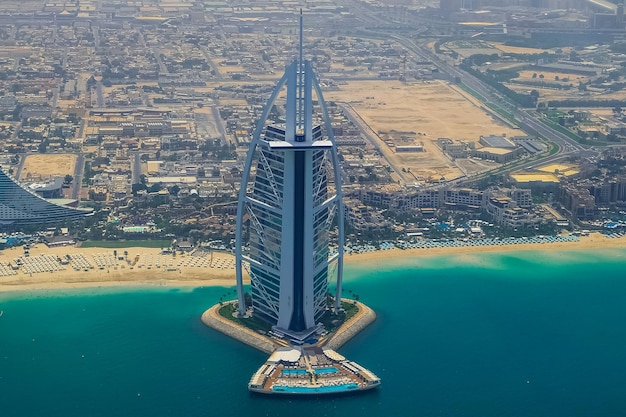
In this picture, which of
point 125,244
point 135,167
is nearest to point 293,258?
point 125,244

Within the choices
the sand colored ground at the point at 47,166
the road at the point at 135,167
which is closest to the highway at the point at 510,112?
the road at the point at 135,167

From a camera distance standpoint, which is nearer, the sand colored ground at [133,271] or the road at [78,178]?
the sand colored ground at [133,271]

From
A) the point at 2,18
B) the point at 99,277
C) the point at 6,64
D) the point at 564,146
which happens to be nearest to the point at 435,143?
the point at 564,146

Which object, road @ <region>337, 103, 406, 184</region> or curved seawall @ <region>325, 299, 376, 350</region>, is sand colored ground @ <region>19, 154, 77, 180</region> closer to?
road @ <region>337, 103, 406, 184</region>

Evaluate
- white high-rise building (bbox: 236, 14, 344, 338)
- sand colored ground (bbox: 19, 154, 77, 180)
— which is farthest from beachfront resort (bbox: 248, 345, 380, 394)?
sand colored ground (bbox: 19, 154, 77, 180)

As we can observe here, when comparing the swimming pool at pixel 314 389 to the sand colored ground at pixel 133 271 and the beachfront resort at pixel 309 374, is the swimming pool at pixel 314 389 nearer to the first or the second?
the beachfront resort at pixel 309 374

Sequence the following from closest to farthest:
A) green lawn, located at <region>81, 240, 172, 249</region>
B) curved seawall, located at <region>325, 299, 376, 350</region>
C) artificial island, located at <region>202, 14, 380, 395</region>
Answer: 1. artificial island, located at <region>202, 14, 380, 395</region>
2. curved seawall, located at <region>325, 299, 376, 350</region>
3. green lawn, located at <region>81, 240, 172, 249</region>
